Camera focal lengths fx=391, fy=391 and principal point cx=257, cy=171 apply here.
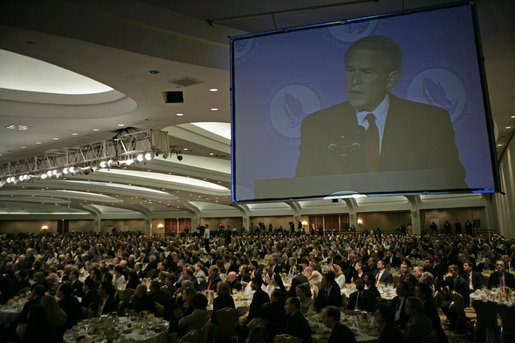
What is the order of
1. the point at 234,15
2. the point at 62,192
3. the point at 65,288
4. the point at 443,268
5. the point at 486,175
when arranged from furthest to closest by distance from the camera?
the point at 62,192 < the point at 443,268 < the point at 65,288 < the point at 234,15 < the point at 486,175

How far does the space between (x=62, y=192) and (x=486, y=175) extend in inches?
1571

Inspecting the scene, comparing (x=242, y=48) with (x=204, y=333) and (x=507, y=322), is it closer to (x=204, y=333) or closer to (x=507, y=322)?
(x=204, y=333)

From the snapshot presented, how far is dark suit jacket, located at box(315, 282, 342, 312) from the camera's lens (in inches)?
280

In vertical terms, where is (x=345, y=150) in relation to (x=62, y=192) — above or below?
below

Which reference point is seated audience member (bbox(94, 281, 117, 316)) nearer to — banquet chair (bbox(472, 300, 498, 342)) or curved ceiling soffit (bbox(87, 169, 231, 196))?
banquet chair (bbox(472, 300, 498, 342))

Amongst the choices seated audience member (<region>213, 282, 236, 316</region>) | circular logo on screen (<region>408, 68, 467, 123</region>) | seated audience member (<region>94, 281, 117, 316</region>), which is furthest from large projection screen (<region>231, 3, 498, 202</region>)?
seated audience member (<region>94, 281, 117, 316</region>)

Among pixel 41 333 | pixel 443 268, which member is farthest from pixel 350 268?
pixel 41 333

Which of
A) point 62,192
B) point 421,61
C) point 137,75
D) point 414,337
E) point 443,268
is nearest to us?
point 421,61

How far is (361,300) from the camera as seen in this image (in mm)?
7227

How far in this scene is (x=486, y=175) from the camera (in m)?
4.02

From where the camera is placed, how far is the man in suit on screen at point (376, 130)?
168 inches

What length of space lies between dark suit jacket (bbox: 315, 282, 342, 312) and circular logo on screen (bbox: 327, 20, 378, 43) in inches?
176

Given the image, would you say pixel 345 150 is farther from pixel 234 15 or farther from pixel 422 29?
pixel 234 15

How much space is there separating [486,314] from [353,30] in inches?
222
